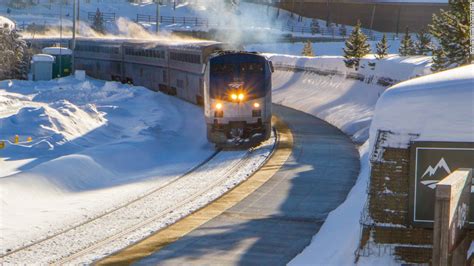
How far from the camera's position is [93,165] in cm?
2473

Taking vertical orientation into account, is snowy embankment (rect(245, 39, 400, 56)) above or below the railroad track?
above

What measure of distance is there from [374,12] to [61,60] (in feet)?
187

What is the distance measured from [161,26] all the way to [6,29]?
51.9 m

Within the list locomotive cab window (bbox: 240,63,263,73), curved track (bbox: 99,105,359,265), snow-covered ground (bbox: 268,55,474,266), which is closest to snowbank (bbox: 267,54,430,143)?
locomotive cab window (bbox: 240,63,263,73)

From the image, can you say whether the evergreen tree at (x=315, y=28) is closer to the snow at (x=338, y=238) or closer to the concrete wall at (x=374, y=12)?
the concrete wall at (x=374, y=12)

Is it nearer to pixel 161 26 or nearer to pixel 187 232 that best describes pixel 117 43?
pixel 187 232

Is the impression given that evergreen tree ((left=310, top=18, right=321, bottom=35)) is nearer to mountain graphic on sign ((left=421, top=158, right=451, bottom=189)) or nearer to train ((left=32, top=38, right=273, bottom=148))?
train ((left=32, top=38, right=273, bottom=148))

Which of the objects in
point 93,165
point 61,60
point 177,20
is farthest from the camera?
point 177,20

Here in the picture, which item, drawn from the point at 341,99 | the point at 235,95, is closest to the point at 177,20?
the point at 341,99

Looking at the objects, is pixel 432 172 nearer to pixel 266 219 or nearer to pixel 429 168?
pixel 429 168

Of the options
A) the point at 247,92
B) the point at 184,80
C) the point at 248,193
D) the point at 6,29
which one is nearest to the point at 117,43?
the point at 6,29

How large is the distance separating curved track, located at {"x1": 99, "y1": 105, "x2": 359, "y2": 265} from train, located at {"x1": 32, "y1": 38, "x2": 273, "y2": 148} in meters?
2.03

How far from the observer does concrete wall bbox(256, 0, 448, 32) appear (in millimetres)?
106438

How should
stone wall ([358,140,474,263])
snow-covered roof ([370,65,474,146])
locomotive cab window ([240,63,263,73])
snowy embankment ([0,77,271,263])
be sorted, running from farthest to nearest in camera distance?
1. locomotive cab window ([240,63,263,73])
2. snowy embankment ([0,77,271,263])
3. stone wall ([358,140,474,263])
4. snow-covered roof ([370,65,474,146])
